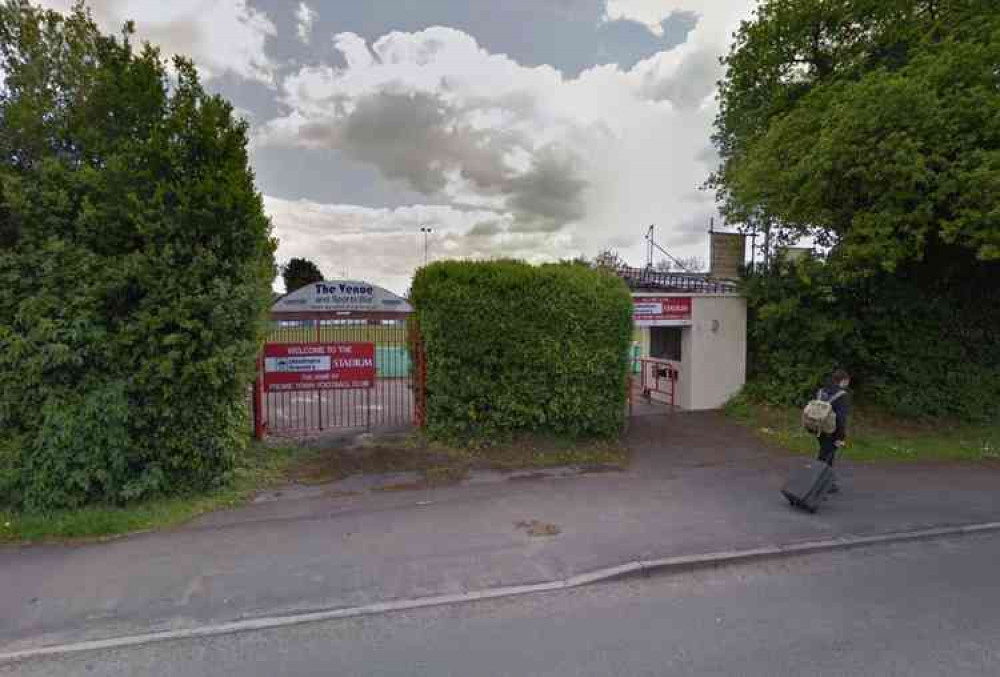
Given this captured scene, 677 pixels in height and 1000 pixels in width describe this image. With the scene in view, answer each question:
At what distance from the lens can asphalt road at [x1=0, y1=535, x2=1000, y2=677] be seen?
3232 mm

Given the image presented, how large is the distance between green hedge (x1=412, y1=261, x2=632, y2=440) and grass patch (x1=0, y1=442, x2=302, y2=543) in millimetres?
3015

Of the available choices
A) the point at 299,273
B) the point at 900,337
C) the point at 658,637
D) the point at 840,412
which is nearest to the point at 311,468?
the point at 658,637

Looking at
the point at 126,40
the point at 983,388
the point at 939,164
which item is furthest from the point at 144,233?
the point at 983,388

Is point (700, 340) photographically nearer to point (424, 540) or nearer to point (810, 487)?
point (810, 487)

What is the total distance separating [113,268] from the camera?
18.0ft

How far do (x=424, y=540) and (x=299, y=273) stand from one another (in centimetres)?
5603

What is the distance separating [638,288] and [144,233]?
11.7 meters

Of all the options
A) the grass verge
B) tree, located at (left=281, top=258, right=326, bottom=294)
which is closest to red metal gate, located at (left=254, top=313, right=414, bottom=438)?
the grass verge

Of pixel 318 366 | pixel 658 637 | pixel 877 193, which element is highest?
pixel 877 193

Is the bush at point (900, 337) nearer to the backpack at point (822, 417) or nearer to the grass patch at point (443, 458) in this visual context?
the backpack at point (822, 417)

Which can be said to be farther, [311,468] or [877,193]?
[877,193]

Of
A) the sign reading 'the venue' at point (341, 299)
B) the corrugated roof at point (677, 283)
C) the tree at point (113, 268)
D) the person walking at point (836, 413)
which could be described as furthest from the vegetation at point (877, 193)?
the tree at point (113, 268)

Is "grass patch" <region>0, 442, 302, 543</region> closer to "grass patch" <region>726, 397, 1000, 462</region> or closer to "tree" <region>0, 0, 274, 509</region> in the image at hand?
"tree" <region>0, 0, 274, 509</region>

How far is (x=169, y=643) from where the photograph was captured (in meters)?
3.50
